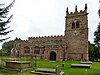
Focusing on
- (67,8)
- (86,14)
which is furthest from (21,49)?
(86,14)

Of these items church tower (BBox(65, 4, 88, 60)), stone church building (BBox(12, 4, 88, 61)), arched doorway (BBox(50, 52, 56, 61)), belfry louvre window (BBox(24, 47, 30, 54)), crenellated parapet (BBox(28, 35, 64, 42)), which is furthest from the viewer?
belfry louvre window (BBox(24, 47, 30, 54))

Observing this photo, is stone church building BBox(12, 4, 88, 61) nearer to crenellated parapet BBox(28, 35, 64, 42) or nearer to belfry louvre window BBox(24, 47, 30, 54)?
crenellated parapet BBox(28, 35, 64, 42)

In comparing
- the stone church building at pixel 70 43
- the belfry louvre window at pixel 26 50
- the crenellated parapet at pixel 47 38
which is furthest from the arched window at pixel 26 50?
the crenellated parapet at pixel 47 38

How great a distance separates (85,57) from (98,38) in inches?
1257

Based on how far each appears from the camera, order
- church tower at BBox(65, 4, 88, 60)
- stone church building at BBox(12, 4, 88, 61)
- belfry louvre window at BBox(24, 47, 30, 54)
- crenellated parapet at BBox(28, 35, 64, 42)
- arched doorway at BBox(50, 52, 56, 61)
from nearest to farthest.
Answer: stone church building at BBox(12, 4, 88, 61), church tower at BBox(65, 4, 88, 60), arched doorway at BBox(50, 52, 56, 61), crenellated parapet at BBox(28, 35, 64, 42), belfry louvre window at BBox(24, 47, 30, 54)

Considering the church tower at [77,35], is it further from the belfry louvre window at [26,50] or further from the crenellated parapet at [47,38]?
the belfry louvre window at [26,50]

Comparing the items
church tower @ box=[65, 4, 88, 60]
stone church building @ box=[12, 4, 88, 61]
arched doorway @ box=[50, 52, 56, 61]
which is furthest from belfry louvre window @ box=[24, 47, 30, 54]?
church tower @ box=[65, 4, 88, 60]

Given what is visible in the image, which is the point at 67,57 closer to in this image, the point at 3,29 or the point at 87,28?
the point at 87,28

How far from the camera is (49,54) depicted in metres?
56.4

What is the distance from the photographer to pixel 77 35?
57188 mm

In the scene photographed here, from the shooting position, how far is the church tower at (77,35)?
5537 centimetres

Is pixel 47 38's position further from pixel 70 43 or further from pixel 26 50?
pixel 70 43

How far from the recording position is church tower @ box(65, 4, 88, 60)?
55369 mm

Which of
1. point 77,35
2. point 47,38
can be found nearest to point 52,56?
point 77,35
